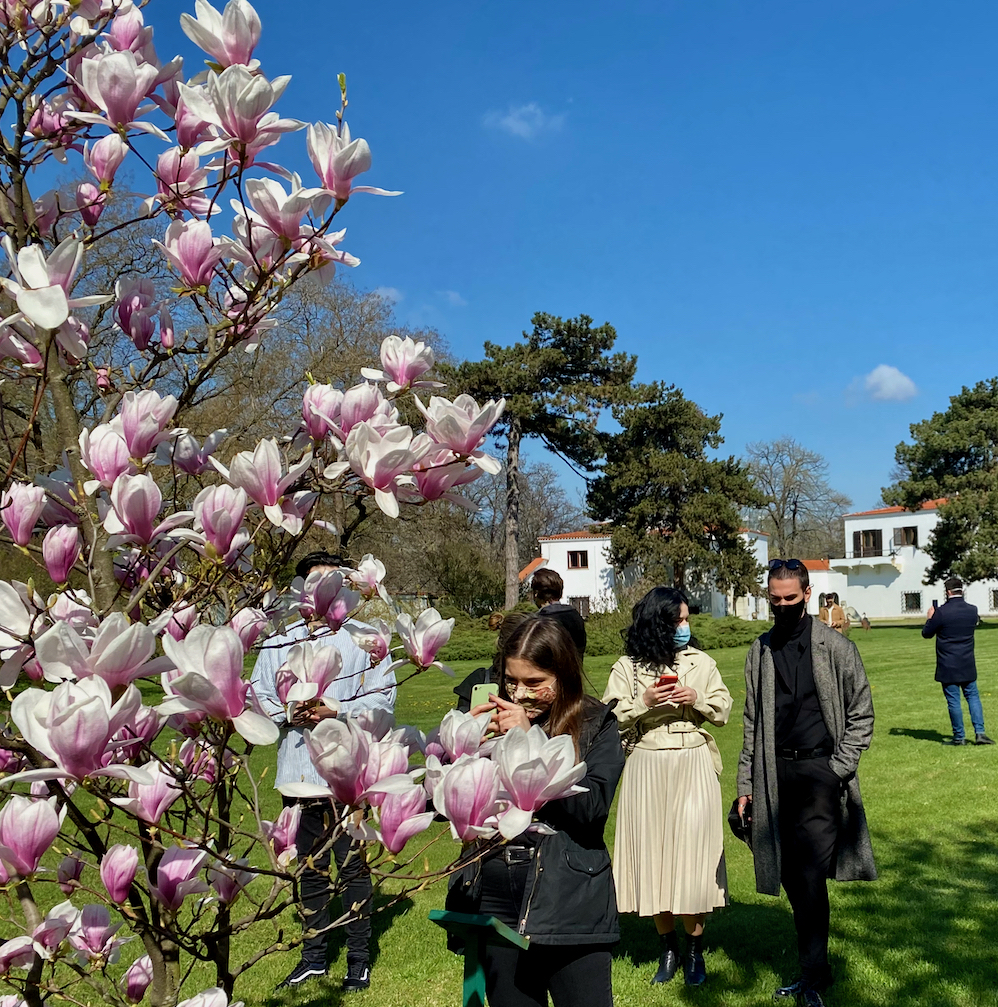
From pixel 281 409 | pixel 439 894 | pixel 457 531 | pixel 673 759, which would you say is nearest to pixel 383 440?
pixel 673 759

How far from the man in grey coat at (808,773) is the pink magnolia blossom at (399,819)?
3.35 metres

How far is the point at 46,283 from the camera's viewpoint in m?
1.28

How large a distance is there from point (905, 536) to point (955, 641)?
5288 cm

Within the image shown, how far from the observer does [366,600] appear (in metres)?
1.73

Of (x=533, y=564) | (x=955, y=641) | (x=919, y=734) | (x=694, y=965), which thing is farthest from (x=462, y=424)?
(x=533, y=564)

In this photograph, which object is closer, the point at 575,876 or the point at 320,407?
the point at 320,407

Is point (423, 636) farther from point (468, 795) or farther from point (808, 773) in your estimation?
point (808, 773)

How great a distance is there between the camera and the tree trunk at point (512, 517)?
109 feet

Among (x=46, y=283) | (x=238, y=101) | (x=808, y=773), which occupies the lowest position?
(x=808, y=773)

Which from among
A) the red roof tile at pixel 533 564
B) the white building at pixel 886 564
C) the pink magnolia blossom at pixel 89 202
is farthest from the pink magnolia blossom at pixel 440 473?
the white building at pixel 886 564

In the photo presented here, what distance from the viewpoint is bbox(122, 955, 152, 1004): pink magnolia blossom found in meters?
1.76

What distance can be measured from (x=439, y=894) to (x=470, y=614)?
28.1 m

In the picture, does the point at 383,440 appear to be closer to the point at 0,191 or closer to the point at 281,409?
the point at 0,191

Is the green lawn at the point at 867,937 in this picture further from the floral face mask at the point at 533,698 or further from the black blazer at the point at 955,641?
the floral face mask at the point at 533,698
